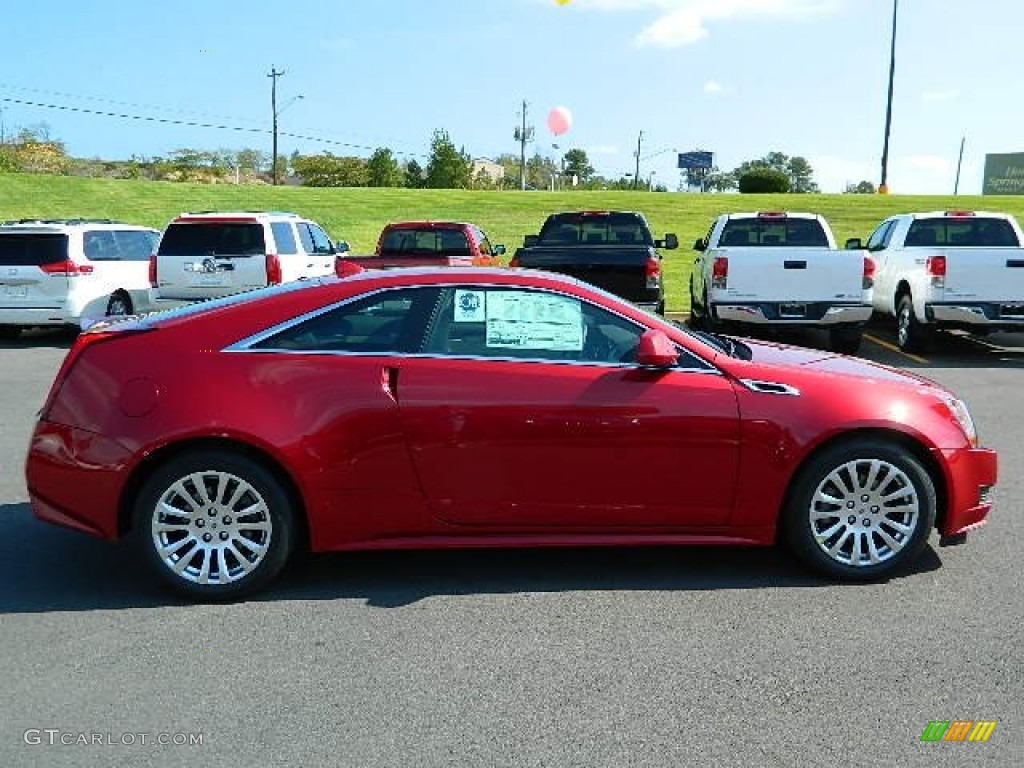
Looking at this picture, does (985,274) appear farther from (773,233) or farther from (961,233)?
(773,233)

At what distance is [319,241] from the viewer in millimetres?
15383

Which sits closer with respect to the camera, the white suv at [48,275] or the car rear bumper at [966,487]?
the car rear bumper at [966,487]

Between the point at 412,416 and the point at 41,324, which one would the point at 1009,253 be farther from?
the point at 41,324

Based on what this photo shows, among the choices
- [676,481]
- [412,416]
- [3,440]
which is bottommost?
[3,440]

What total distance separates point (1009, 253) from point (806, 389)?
28.7ft

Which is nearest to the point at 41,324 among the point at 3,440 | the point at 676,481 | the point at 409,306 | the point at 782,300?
the point at 3,440

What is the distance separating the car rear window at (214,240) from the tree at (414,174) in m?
76.5

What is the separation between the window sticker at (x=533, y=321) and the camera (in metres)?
4.64

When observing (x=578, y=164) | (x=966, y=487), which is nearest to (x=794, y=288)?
(x=966, y=487)

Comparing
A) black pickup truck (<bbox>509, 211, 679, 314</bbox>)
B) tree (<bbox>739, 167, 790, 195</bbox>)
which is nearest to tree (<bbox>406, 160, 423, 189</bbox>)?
tree (<bbox>739, 167, 790, 195</bbox>)

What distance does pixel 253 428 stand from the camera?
14.4 feet

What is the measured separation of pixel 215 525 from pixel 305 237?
424 inches

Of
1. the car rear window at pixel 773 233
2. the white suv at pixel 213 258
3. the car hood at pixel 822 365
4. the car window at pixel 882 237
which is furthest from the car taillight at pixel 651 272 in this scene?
the car hood at pixel 822 365

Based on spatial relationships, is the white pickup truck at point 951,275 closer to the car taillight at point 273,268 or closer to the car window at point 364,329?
the car taillight at point 273,268
